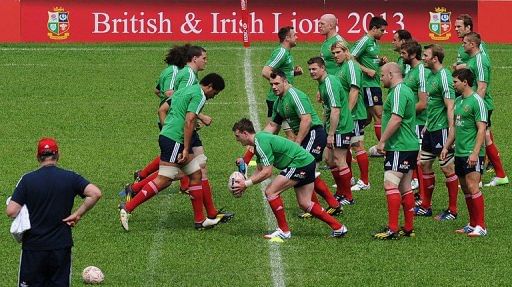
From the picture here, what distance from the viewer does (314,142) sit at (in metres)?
18.5

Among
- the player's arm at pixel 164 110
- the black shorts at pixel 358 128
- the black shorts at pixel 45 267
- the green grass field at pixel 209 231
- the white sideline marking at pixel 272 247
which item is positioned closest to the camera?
the black shorts at pixel 45 267

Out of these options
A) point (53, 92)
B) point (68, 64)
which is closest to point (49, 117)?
point (53, 92)

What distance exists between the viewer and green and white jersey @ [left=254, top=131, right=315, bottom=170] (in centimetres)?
1689

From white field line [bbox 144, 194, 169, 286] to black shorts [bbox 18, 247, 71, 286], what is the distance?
1.99 meters

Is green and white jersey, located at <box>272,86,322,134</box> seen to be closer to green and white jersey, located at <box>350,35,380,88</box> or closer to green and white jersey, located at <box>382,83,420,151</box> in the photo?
green and white jersey, located at <box>382,83,420,151</box>

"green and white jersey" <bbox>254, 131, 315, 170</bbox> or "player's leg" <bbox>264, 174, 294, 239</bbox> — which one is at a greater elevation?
"green and white jersey" <bbox>254, 131, 315, 170</bbox>

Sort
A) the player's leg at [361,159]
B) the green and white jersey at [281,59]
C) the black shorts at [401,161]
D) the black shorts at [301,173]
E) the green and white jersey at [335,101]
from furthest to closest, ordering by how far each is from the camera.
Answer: the green and white jersey at [281,59], the player's leg at [361,159], the green and white jersey at [335,101], the black shorts at [401,161], the black shorts at [301,173]

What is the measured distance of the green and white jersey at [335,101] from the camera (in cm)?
1883

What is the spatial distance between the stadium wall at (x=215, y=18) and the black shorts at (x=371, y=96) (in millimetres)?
13340

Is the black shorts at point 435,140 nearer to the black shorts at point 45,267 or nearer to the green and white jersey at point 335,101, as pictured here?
the green and white jersey at point 335,101

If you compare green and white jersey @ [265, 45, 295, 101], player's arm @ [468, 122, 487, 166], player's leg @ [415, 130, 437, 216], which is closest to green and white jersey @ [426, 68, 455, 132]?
player's leg @ [415, 130, 437, 216]

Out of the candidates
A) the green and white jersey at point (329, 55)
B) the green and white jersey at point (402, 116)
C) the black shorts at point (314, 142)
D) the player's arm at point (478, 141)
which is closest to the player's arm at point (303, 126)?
the black shorts at point (314, 142)

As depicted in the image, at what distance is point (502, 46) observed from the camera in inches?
1447

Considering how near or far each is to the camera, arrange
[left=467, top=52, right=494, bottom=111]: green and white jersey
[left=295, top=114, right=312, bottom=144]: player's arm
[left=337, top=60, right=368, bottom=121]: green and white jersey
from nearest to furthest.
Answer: [left=295, top=114, right=312, bottom=144]: player's arm, [left=337, top=60, right=368, bottom=121]: green and white jersey, [left=467, top=52, right=494, bottom=111]: green and white jersey
